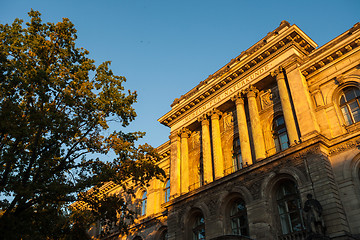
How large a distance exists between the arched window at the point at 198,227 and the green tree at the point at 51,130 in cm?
554

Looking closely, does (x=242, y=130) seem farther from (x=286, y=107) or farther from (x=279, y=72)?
(x=279, y=72)

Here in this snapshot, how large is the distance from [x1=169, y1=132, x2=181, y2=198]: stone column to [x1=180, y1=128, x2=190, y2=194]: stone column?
38 centimetres

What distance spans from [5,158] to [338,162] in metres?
14.7

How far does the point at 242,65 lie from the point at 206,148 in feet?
20.2

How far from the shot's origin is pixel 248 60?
21.6 metres

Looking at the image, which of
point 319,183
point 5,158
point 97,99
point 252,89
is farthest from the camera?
point 252,89

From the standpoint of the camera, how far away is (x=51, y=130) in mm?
14445

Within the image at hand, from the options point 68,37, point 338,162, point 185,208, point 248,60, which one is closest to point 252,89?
point 248,60

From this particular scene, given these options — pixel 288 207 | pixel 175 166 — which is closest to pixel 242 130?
pixel 288 207

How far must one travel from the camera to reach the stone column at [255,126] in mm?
18884

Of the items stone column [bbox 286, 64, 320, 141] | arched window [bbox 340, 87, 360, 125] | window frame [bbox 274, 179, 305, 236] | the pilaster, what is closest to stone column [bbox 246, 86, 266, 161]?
window frame [bbox 274, 179, 305, 236]

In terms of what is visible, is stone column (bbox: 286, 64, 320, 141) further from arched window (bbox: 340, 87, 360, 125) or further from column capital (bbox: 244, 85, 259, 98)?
column capital (bbox: 244, 85, 259, 98)

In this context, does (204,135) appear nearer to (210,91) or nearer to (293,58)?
(210,91)

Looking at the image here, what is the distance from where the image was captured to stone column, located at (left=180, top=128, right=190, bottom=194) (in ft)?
76.3
